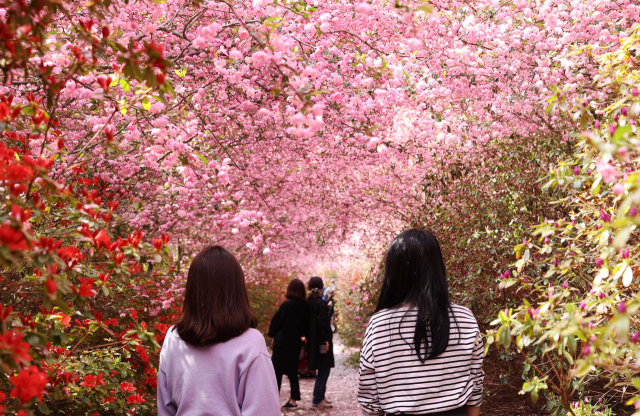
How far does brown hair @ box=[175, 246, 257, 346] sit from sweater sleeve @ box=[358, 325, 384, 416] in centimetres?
51

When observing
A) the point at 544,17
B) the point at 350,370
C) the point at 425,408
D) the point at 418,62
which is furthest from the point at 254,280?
the point at 425,408

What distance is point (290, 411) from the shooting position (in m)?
7.98

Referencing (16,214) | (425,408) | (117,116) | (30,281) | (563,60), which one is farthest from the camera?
(117,116)

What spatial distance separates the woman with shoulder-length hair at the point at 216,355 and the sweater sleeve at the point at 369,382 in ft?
1.33

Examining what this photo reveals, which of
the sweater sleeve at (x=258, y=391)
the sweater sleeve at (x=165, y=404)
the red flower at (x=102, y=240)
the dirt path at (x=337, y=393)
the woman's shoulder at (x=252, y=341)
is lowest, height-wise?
the dirt path at (x=337, y=393)

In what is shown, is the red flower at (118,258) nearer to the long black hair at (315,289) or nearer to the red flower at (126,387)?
the red flower at (126,387)

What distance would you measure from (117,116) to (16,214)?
3245 millimetres

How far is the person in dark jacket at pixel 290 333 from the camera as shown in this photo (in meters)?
7.89

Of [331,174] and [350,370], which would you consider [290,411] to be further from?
[350,370]

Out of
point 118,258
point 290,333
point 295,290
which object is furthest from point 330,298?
point 118,258

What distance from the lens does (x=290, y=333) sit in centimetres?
801

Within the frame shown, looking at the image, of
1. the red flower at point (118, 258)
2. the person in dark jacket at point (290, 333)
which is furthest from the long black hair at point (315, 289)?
the red flower at point (118, 258)

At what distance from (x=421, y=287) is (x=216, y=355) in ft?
3.02

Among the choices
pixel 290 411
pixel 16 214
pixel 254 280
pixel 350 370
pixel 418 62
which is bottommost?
pixel 350 370
